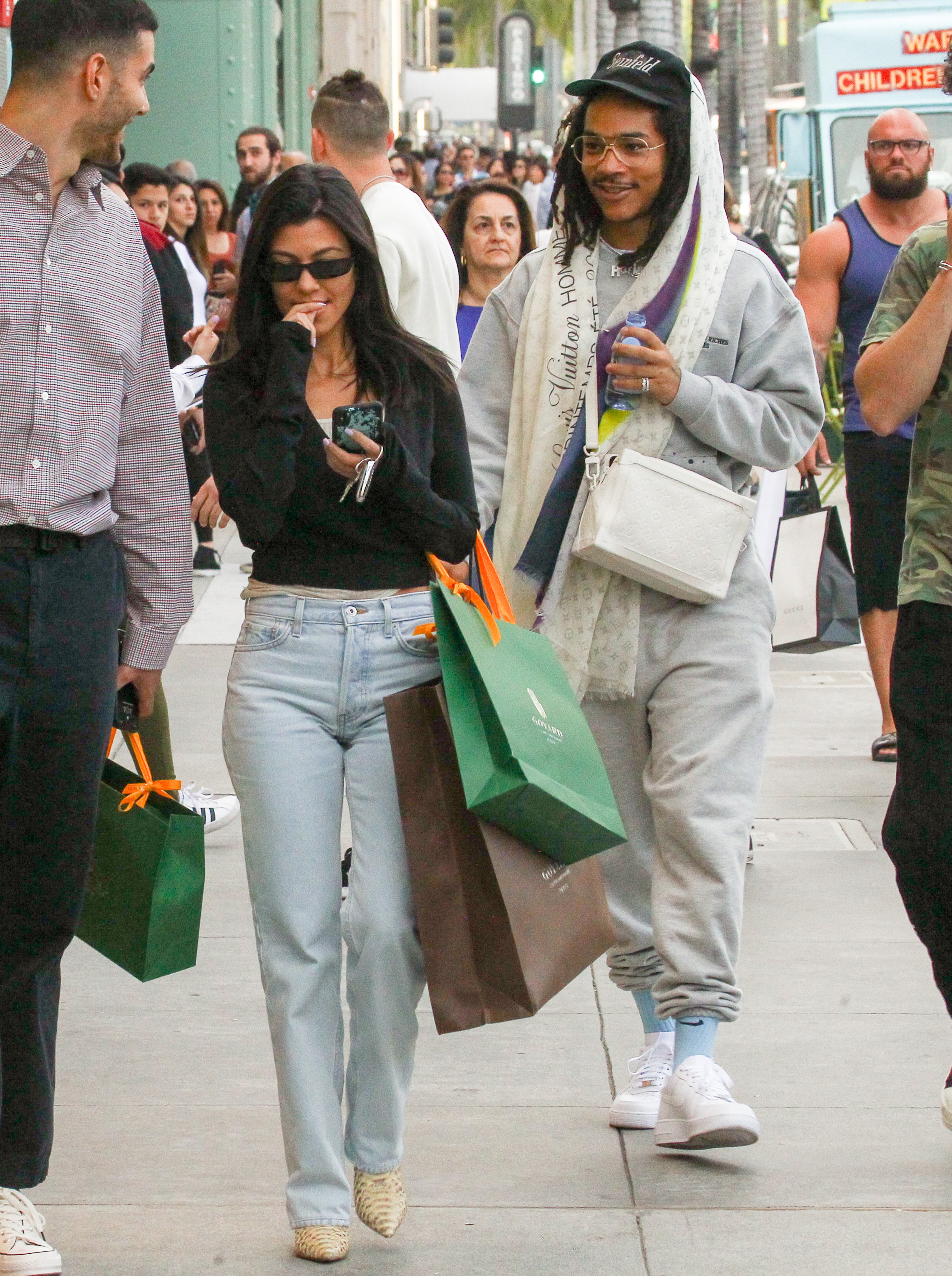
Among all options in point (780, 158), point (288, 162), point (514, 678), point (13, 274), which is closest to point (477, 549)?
point (514, 678)

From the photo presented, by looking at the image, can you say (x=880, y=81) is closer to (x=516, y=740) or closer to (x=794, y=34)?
(x=516, y=740)

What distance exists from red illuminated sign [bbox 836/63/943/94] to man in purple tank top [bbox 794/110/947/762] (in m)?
9.70

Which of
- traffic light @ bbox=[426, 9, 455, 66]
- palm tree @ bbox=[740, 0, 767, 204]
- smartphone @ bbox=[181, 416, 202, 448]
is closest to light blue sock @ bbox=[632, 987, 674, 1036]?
smartphone @ bbox=[181, 416, 202, 448]

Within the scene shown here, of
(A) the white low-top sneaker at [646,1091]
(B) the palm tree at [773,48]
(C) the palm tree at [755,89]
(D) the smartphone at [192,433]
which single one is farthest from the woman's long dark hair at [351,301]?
(B) the palm tree at [773,48]

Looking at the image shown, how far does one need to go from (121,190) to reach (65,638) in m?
3.52

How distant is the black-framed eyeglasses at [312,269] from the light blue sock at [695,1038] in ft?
5.07

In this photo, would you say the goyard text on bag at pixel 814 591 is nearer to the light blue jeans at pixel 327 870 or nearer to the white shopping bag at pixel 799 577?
the white shopping bag at pixel 799 577

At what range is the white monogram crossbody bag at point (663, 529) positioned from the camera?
387 centimetres

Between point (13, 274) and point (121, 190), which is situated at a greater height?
point (121, 190)

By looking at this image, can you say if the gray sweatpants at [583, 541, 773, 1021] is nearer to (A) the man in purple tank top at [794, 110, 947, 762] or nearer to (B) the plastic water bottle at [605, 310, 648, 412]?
(B) the plastic water bottle at [605, 310, 648, 412]

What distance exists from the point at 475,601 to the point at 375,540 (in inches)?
7.9

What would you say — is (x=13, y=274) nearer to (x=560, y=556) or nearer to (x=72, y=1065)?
(x=560, y=556)

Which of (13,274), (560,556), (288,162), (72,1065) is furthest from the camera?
(288,162)

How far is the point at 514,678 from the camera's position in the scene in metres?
3.41
